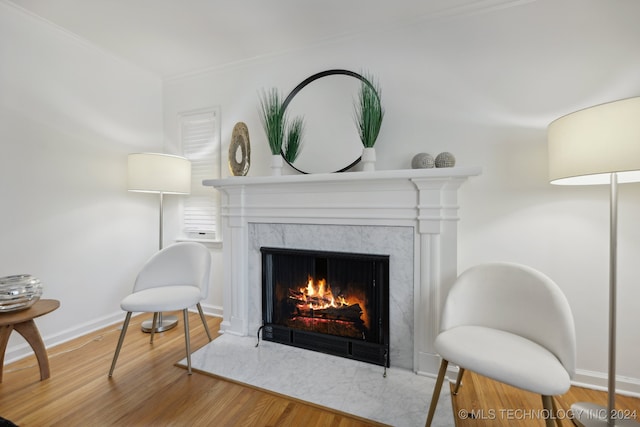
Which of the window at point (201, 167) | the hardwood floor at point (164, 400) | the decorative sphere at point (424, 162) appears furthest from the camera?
the window at point (201, 167)

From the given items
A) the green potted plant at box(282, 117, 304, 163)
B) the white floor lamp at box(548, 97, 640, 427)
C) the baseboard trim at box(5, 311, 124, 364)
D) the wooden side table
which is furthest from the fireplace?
the baseboard trim at box(5, 311, 124, 364)

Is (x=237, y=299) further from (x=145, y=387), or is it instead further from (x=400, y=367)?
(x=400, y=367)

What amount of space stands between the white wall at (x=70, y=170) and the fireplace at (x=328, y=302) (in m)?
1.56

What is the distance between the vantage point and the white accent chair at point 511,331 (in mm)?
1144

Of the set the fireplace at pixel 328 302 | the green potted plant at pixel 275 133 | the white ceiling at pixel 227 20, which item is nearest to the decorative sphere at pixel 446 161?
the fireplace at pixel 328 302

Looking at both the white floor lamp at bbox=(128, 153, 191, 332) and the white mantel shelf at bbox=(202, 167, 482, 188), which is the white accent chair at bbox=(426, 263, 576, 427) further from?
the white floor lamp at bbox=(128, 153, 191, 332)

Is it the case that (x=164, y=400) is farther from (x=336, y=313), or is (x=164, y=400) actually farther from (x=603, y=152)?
(x=603, y=152)

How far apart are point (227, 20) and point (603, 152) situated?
7.86ft

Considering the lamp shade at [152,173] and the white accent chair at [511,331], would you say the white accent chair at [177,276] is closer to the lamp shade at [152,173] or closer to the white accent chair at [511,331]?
the lamp shade at [152,173]

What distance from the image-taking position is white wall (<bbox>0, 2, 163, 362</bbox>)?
6.62 ft

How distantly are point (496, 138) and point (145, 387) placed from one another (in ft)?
8.98

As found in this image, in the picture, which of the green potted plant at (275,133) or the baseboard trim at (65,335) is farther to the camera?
the green potted plant at (275,133)

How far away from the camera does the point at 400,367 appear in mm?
1873

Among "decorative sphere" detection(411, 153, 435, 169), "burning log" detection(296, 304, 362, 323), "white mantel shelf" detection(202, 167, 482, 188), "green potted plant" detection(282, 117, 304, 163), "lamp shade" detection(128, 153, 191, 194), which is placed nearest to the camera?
"white mantel shelf" detection(202, 167, 482, 188)
